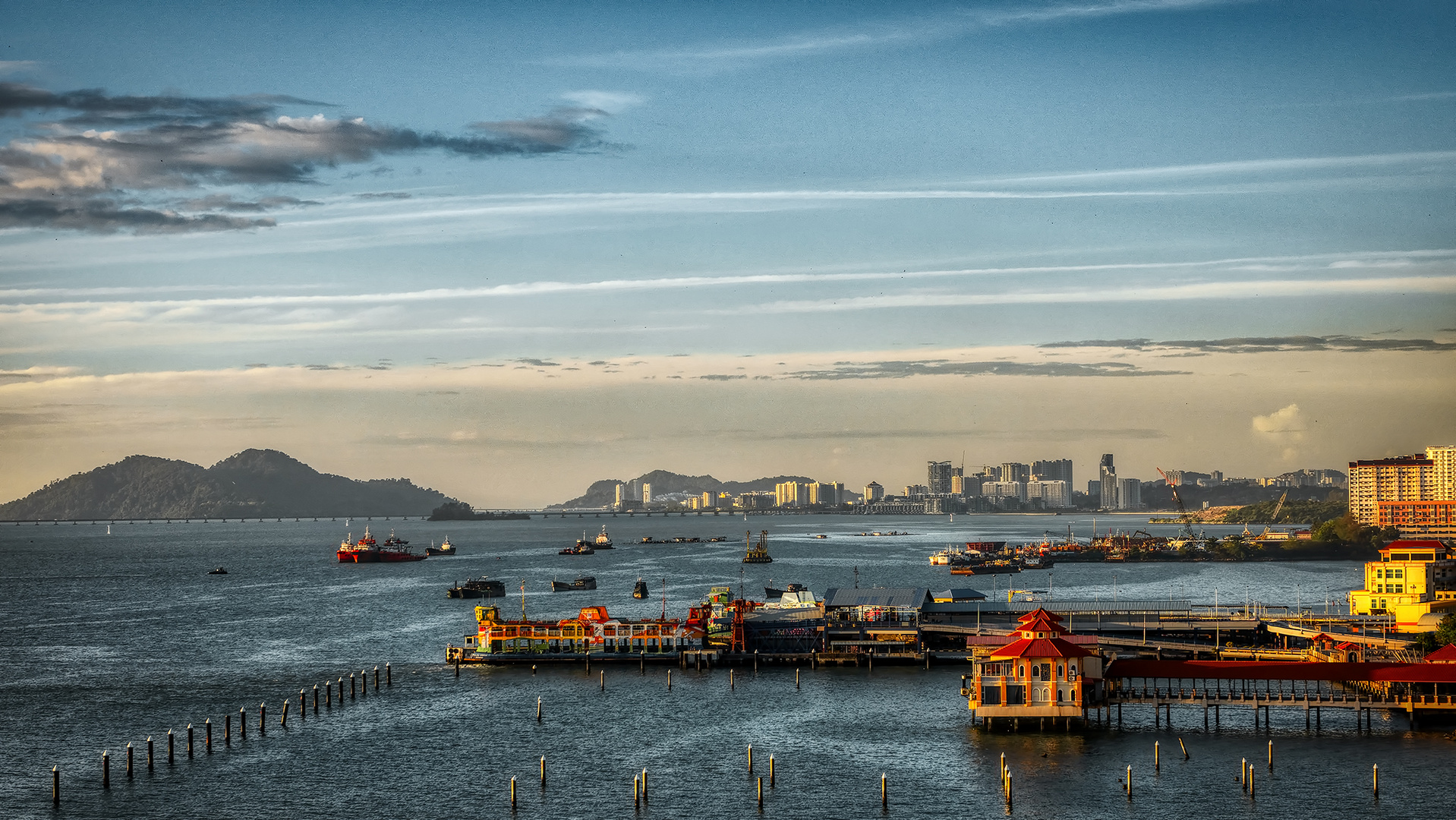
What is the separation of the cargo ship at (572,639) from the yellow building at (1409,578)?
161ft

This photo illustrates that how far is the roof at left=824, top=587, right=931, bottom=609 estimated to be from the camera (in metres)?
97.9

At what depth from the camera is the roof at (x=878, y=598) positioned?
3853 inches

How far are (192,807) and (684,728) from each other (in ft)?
76.4

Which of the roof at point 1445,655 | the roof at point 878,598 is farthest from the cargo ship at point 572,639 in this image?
the roof at point 1445,655

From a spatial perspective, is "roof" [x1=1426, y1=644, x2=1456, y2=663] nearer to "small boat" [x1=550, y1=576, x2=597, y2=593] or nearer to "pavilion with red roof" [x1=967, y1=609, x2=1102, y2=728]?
"pavilion with red roof" [x1=967, y1=609, x2=1102, y2=728]

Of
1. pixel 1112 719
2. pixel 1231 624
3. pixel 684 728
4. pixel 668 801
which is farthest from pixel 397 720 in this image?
pixel 1231 624

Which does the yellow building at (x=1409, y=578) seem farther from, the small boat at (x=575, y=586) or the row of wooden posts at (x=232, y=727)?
the small boat at (x=575, y=586)

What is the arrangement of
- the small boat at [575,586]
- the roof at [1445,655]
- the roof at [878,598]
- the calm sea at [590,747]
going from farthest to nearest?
the small boat at [575,586], the roof at [878,598], the roof at [1445,655], the calm sea at [590,747]

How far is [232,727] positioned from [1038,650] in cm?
3843

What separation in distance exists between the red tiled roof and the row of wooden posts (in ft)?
74.6

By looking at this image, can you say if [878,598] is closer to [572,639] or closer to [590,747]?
[572,639]

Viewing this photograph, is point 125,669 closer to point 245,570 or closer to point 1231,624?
point 1231,624

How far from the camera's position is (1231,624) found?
3794 inches

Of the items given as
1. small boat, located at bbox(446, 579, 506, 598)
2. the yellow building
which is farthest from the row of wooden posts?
the yellow building
